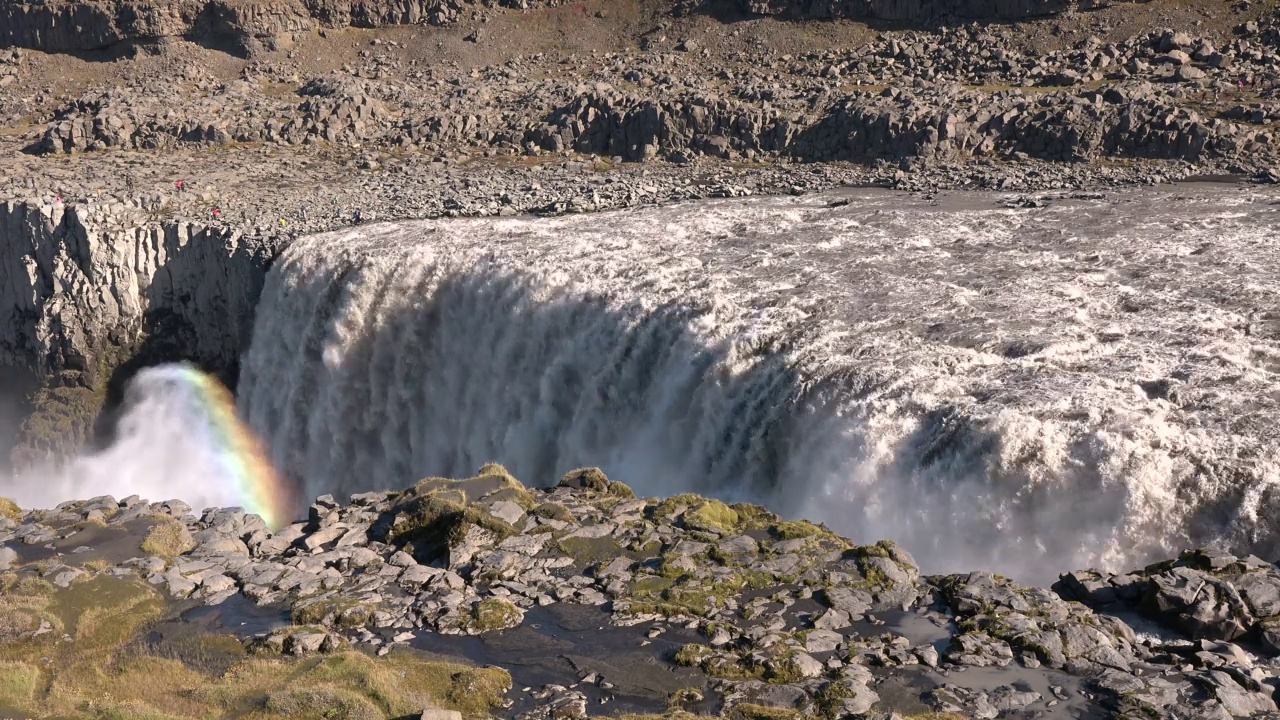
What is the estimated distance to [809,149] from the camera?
67625 mm

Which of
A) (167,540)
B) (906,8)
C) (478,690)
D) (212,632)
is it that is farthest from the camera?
(906,8)

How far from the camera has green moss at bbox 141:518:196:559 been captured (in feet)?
101

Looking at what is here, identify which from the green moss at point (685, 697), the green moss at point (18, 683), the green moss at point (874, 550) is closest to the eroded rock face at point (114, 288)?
the green moss at point (18, 683)

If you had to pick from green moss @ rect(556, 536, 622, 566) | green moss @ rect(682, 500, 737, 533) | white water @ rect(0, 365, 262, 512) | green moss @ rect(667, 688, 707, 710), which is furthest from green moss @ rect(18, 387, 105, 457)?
green moss @ rect(667, 688, 707, 710)

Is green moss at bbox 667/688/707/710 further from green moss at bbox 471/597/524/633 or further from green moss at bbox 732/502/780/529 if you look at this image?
green moss at bbox 732/502/780/529

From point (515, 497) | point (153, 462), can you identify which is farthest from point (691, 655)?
point (153, 462)

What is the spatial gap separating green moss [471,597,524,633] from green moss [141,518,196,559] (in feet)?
33.6

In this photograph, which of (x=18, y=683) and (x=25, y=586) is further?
(x=25, y=586)

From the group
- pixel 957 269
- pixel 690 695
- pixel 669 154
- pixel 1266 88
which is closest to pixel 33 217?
pixel 669 154

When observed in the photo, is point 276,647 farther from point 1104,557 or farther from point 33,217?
point 33,217

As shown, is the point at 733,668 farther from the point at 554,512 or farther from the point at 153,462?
the point at 153,462

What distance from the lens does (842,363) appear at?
Answer: 33.8m

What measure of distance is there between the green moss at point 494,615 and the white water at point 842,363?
973cm

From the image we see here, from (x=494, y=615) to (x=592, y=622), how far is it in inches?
87.4
